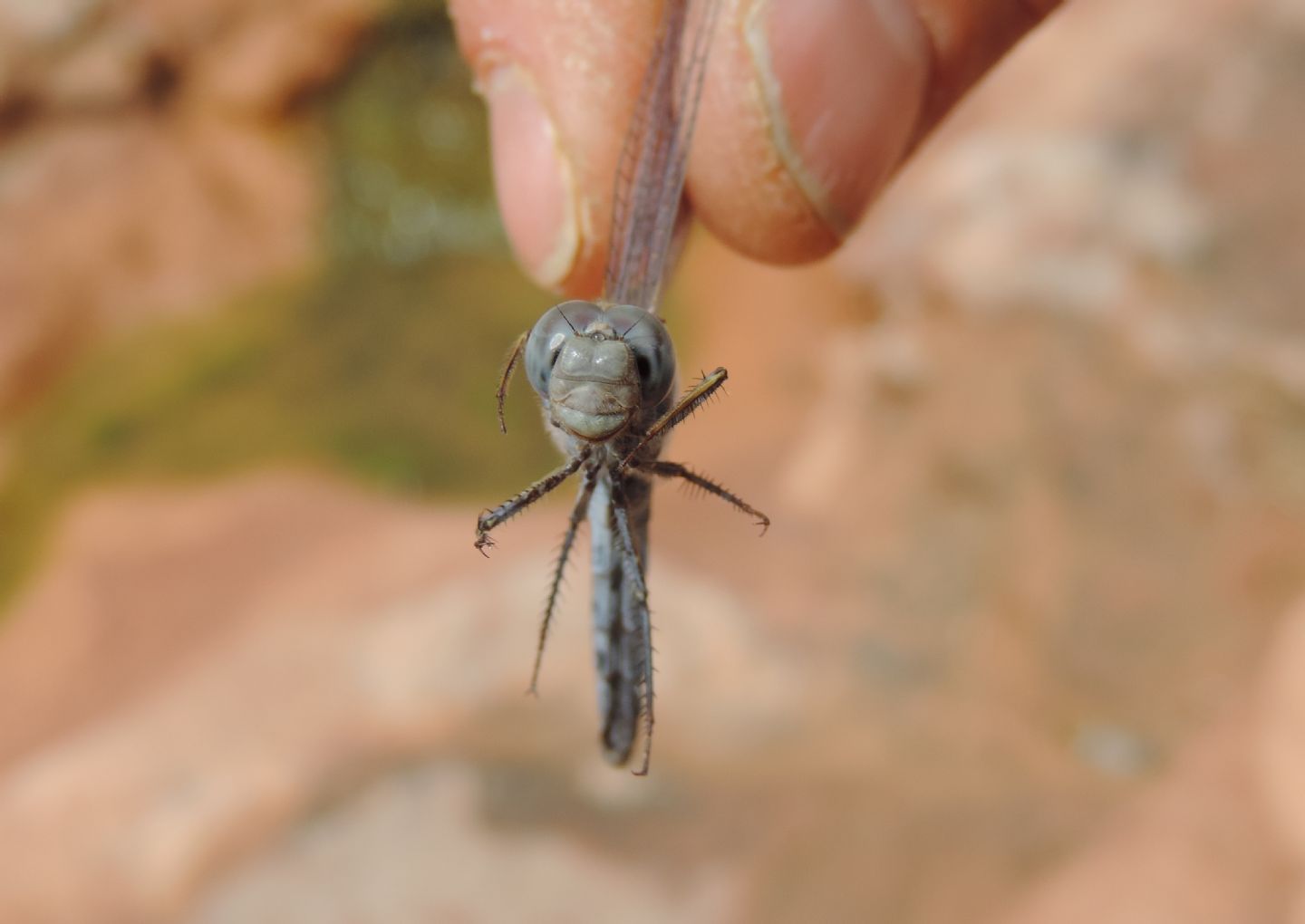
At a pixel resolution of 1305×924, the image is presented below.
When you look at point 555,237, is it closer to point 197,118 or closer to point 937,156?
point 937,156

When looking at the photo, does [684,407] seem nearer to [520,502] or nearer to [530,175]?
[520,502]

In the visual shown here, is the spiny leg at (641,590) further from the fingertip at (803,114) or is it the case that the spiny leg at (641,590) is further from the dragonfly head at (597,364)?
the fingertip at (803,114)

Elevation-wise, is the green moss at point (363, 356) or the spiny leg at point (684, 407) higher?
the green moss at point (363, 356)

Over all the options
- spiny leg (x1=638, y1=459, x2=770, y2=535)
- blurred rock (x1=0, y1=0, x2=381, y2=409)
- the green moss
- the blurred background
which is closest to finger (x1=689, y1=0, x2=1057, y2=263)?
spiny leg (x1=638, y1=459, x2=770, y2=535)

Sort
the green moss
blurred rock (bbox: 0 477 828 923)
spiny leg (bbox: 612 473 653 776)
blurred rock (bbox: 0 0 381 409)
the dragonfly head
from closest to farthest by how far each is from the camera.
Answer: the dragonfly head
spiny leg (bbox: 612 473 653 776)
blurred rock (bbox: 0 477 828 923)
the green moss
blurred rock (bbox: 0 0 381 409)

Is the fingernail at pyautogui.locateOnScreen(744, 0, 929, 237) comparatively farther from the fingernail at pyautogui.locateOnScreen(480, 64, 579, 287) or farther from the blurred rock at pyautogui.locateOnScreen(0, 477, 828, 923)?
the blurred rock at pyautogui.locateOnScreen(0, 477, 828, 923)

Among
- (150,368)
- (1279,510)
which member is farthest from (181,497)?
(1279,510)

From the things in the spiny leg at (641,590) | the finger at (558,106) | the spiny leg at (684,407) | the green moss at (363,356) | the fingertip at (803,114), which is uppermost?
the green moss at (363,356)

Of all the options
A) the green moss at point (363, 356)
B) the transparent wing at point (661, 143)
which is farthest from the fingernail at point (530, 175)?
the green moss at point (363, 356)
